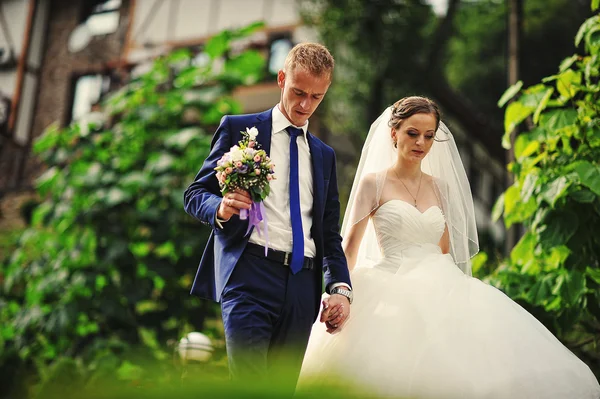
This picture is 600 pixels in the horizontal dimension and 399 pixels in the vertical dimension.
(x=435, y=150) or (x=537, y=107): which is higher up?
(x=537, y=107)

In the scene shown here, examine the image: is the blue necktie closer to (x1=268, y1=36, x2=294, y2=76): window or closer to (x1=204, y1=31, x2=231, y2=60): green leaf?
(x1=204, y1=31, x2=231, y2=60): green leaf

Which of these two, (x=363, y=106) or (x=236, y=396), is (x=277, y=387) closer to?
(x=236, y=396)

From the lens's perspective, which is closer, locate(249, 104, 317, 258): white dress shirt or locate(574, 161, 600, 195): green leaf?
locate(249, 104, 317, 258): white dress shirt

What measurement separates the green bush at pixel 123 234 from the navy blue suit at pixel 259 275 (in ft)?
12.5

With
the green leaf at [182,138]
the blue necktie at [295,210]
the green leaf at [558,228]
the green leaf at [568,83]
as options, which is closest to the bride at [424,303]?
the blue necktie at [295,210]

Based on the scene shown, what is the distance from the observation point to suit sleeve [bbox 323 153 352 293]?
3.01m

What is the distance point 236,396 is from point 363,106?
10.4 metres

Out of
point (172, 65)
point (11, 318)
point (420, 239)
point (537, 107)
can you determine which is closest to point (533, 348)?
point (420, 239)

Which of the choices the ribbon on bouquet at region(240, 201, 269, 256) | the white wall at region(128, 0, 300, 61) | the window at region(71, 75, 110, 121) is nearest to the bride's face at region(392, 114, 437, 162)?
the ribbon on bouquet at region(240, 201, 269, 256)

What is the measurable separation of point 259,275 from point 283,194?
1.22 ft

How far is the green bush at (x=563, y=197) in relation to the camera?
402 centimetres

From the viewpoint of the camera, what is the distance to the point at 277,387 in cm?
66

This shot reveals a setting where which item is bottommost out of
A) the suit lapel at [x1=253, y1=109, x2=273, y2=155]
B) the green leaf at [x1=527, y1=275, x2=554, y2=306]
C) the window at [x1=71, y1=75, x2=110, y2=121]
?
the green leaf at [x1=527, y1=275, x2=554, y2=306]

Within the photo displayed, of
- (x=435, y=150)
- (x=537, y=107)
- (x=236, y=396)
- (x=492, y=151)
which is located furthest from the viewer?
(x=492, y=151)
